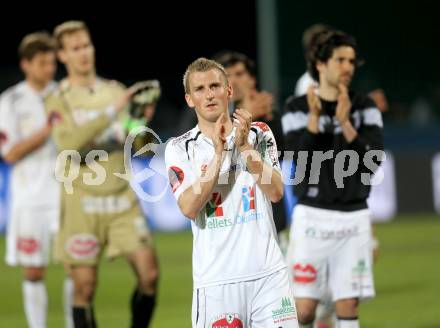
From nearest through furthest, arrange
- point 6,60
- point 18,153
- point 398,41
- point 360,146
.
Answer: point 360,146, point 18,153, point 398,41, point 6,60

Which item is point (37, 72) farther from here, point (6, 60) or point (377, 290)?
point (6, 60)

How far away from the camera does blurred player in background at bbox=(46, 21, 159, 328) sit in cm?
747

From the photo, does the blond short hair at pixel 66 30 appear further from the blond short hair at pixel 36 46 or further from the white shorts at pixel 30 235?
the white shorts at pixel 30 235

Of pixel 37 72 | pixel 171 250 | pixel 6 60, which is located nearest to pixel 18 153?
pixel 37 72

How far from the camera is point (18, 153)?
873 centimetres

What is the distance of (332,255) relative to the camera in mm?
6754

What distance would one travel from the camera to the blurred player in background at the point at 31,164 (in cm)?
855

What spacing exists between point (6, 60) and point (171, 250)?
15705 millimetres

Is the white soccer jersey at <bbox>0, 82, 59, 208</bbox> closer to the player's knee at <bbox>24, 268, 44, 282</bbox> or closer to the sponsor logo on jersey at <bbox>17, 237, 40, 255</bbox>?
the sponsor logo on jersey at <bbox>17, 237, 40, 255</bbox>

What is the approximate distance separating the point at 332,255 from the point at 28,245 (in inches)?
117

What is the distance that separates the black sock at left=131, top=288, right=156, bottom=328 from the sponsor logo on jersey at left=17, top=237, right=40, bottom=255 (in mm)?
1351

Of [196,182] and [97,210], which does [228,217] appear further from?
[97,210]

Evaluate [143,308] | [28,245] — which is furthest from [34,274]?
[143,308]

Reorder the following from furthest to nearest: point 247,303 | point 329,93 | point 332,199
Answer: point 329,93, point 332,199, point 247,303
